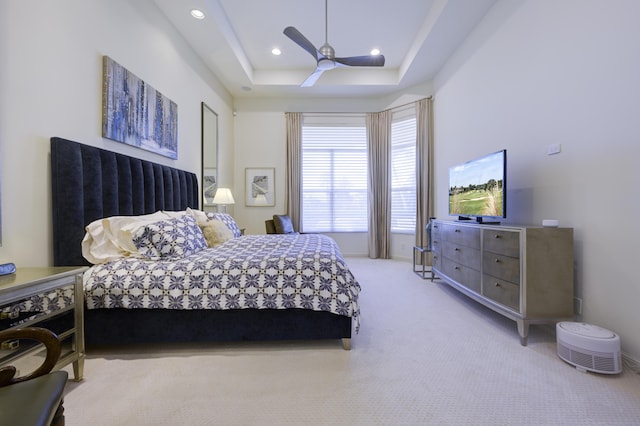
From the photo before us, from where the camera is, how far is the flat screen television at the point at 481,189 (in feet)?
8.26

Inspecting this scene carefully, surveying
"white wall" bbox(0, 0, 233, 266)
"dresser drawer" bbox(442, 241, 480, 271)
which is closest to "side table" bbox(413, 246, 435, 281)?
"dresser drawer" bbox(442, 241, 480, 271)

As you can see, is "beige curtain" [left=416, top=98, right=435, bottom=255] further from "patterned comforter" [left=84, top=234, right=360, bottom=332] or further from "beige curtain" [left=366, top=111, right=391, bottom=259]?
"patterned comforter" [left=84, top=234, right=360, bottom=332]

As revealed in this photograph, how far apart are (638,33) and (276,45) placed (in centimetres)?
392

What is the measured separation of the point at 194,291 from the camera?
6.23 feet

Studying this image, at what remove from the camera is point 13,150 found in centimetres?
167

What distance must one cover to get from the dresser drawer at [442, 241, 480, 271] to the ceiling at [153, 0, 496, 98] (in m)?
2.68

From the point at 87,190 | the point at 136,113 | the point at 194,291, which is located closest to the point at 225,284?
the point at 194,291

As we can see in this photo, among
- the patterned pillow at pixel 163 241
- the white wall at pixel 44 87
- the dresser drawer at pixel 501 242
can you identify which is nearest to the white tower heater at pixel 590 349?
the dresser drawer at pixel 501 242

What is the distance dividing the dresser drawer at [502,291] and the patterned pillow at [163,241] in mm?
2575

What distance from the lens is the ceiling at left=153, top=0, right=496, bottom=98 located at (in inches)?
130

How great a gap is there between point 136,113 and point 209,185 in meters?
1.77

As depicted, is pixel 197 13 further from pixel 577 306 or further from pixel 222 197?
pixel 577 306

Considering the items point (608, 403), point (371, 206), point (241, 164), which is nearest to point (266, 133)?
point (241, 164)

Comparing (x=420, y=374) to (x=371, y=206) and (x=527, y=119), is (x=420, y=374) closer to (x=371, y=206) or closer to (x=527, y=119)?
(x=527, y=119)
